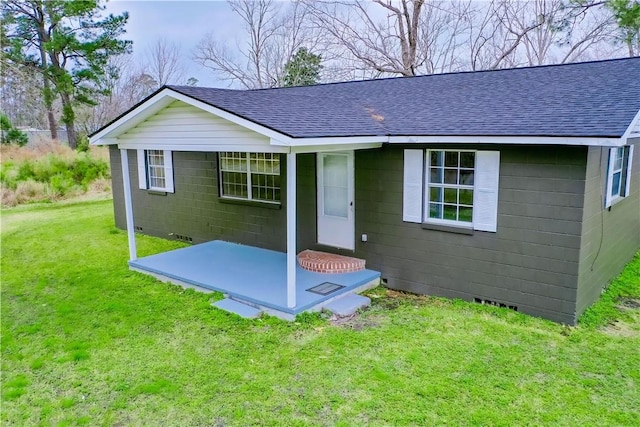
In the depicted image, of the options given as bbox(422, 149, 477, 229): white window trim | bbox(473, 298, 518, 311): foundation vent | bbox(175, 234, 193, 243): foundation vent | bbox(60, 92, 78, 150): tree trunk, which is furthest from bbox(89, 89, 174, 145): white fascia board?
bbox(60, 92, 78, 150): tree trunk

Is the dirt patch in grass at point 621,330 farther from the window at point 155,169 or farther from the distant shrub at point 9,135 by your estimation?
the distant shrub at point 9,135

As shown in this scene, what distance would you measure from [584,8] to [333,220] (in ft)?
45.5

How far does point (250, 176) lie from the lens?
8.83m

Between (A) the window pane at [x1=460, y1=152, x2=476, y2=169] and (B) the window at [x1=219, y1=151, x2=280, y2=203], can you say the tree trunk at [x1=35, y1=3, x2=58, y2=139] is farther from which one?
(A) the window pane at [x1=460, y1=152, x2=476, y2=169]

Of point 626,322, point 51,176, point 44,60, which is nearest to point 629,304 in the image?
point 626,322

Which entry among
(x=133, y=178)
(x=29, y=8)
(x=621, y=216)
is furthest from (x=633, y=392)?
(x=29, y=8)

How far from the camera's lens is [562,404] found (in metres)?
3.89

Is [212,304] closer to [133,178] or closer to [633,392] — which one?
[633,392]

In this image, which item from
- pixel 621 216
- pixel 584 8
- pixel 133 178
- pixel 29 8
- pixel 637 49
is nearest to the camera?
pixel 621 216

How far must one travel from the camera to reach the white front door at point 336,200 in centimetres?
737

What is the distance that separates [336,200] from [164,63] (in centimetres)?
2904

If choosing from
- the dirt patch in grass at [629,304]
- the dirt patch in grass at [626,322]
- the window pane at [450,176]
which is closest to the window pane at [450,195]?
the window pane at [450,176]

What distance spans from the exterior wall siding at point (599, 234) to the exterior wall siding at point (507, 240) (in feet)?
0.66

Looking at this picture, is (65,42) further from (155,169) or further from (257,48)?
(155,169)
